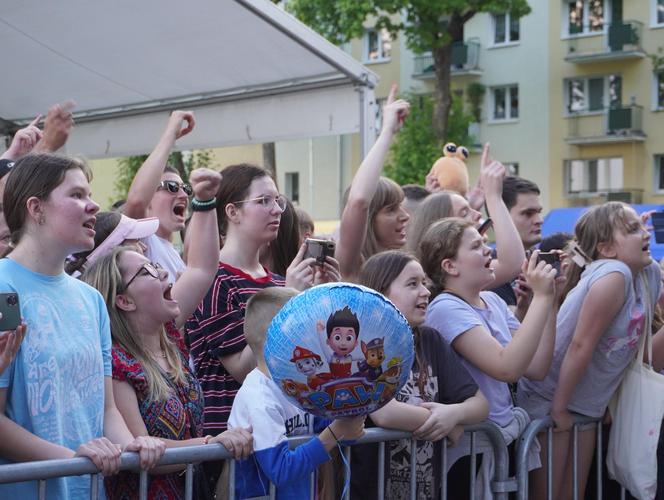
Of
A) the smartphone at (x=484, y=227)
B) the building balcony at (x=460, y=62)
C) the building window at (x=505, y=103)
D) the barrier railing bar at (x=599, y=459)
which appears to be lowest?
the barrier railing bar at (x=599, y=459)

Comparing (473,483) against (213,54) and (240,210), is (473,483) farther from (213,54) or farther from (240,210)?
(213,54)

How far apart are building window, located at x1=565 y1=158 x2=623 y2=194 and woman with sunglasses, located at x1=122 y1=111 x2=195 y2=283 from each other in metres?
30.4

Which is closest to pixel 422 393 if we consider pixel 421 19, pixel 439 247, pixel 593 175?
pixel 439 247

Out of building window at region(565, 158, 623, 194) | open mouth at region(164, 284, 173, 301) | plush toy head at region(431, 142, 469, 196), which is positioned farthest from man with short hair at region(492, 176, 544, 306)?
building window at region(565, 158, 623, 194)

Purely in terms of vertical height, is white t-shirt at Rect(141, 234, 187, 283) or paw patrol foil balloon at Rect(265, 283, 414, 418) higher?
white t-shirt at Rect(141, 234, 187, 283)

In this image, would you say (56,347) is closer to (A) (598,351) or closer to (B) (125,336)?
(B) (125,336)

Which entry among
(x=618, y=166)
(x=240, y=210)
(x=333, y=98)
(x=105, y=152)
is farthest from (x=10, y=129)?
(x=618, y=166)

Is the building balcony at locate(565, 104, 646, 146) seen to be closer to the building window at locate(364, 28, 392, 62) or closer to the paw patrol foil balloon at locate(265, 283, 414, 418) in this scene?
the building window at locate(364, 28, 392, 62)

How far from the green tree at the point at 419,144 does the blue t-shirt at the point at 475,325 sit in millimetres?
24912

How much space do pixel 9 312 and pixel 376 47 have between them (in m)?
36.1

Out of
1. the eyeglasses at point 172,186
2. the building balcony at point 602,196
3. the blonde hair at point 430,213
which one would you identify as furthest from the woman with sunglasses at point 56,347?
the building balcony at point 602,196

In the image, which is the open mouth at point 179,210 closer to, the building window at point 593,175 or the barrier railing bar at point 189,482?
the barrier railing bar at point 189,482

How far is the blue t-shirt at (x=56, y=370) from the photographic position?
113 inches

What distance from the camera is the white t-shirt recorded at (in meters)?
4.39
